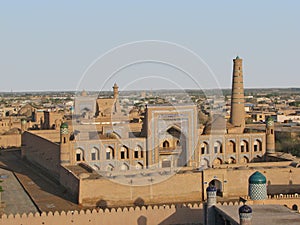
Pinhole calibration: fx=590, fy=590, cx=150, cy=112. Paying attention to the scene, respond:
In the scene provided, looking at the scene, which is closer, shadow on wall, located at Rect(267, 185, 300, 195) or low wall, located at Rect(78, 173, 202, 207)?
low wall, located at Rect(78, 173, 202, 207)

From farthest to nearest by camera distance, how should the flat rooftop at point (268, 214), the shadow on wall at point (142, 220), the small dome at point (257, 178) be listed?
the shadow on wall at point (142, 220)
the small dome at point (257, 178)
the flat rooftop at point (268, 214)

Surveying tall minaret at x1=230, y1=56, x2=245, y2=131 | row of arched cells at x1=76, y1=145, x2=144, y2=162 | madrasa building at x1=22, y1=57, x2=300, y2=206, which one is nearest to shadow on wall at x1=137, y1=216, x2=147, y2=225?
madrasa building at x1=22, y1=57, x2=300, y2=206

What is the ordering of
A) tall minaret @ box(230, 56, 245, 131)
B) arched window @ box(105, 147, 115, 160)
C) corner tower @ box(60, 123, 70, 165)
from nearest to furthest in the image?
corner tower @ box(60, 123, 70, 165) < arched window @ box(105, 147, 115, 160) < tall minaret @ box(230, 56, 245, 131)

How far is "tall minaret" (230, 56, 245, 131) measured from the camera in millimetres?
34594

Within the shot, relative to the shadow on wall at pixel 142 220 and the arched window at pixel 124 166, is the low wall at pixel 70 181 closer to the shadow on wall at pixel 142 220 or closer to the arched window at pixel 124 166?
the arched window at pixel 124 166

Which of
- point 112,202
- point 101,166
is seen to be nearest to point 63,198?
point 112,202

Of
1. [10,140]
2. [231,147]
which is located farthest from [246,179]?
[10,140]

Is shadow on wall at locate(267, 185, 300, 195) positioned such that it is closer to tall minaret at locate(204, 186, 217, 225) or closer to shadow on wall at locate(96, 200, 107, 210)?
shadow on wall at locate(96, 200, 107, 210)

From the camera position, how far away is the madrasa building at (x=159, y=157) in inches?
892

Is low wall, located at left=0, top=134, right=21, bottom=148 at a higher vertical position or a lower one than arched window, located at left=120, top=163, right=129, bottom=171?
higher

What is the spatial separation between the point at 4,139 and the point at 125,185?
74.9 feet

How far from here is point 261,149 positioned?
3139 centimetres

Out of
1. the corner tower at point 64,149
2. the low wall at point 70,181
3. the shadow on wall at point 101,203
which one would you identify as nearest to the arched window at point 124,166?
the corner tower at point 64,149

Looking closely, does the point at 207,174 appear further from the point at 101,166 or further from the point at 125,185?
the point at 101,166
